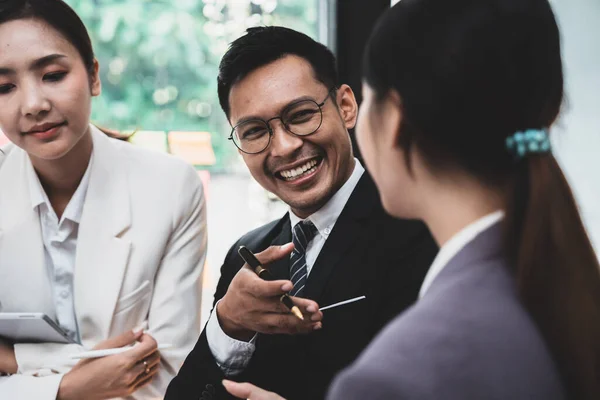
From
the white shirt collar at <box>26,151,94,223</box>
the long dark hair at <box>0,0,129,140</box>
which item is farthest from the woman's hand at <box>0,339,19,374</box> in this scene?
the long dark hair at <box>0,0,129,140</box>

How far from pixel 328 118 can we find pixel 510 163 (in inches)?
34.6

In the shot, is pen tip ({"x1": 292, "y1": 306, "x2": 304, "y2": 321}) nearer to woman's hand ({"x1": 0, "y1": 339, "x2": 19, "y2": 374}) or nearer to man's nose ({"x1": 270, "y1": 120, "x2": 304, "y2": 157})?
man's nose ({"x1": 270, "y1": 120, "x2": 304, "y2": 157})

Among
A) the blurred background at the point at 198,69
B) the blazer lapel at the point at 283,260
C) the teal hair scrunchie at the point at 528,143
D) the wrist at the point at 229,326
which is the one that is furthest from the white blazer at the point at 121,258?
the teal hair scrunchie at the point at 528,143

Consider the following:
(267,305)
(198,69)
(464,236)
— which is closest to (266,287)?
(267,305)

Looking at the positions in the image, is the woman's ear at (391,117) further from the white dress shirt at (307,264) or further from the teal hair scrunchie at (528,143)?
the white dress shirt at (307,264)

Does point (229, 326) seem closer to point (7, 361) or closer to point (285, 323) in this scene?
point (285, 323)

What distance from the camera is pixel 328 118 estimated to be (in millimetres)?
1707

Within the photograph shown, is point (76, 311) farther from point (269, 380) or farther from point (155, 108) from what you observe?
point (155, 108)

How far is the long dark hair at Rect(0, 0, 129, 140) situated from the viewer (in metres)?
1.80

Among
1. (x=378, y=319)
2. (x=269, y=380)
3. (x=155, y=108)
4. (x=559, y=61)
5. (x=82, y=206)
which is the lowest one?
(x=269, y=380)

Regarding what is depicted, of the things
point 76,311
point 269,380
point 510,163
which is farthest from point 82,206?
point 510,163

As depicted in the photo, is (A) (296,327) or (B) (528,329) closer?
(B) (528,329)

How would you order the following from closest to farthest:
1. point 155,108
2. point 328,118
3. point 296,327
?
point 296,327 → point 328,118 → point 155,108

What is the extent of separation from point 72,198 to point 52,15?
1.69 ft
